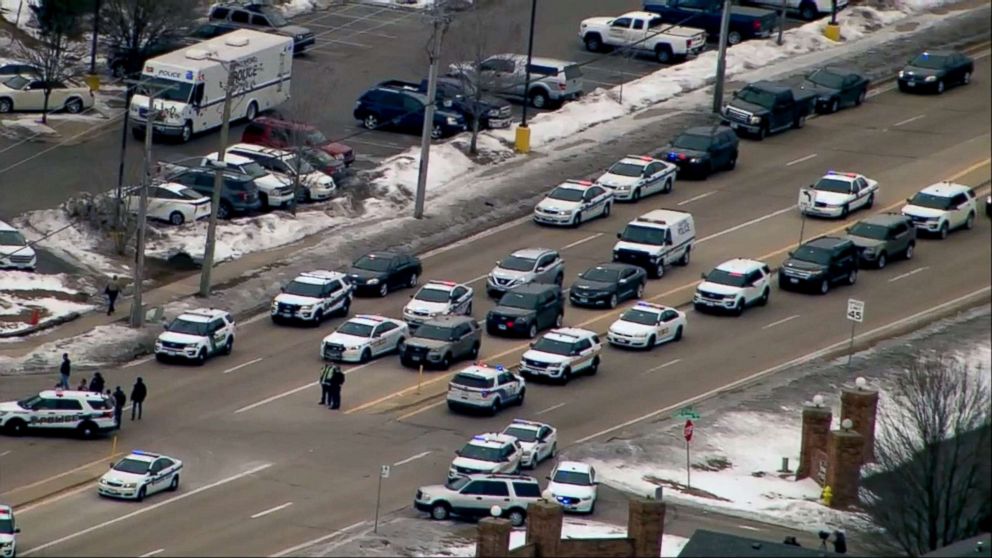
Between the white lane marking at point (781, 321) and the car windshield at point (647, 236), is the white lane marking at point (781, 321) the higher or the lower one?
the lower one

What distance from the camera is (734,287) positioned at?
82625 millimetres

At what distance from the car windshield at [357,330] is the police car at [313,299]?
8.76 ft

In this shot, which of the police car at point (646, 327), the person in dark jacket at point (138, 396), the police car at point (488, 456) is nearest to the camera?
the police car at point (488, 456)

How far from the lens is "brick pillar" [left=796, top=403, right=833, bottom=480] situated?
70.8 metres

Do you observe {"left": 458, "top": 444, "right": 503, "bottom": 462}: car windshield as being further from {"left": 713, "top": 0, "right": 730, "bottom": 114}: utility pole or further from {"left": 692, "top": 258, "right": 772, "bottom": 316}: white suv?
{"left": 713, "top": 0, "right": 730, "bottom": 114}: utility pole

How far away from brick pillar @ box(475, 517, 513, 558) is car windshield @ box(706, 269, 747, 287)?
83.4 ft

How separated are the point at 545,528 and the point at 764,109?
44.6 m

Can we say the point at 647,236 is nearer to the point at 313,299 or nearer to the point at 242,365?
the point at 313,299

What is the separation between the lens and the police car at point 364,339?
77.2 meters

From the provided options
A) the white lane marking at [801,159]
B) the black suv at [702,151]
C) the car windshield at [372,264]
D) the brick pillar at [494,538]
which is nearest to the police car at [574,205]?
the black suv at [702,151]

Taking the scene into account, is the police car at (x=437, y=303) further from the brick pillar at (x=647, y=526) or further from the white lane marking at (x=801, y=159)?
the white lane marking at (x=801, y=159)

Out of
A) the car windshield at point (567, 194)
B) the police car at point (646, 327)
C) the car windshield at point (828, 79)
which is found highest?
the car windshield at point (828, 79)

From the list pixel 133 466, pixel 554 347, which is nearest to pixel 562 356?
pixel 554 347

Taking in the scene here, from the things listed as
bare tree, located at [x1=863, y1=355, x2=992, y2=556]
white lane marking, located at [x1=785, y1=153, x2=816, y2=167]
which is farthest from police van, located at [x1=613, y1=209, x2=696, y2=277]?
bare tree, located at [x1=863, y1=355, x2=992, y2=556]
